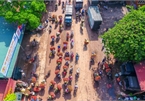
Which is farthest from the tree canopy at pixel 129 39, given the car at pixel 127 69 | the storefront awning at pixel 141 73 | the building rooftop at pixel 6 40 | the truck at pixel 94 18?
the building rooftop at pixel 6 40

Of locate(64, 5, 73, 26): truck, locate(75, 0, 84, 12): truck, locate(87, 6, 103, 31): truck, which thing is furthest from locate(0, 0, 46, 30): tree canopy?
locate(75, 0, 84, 12): truck

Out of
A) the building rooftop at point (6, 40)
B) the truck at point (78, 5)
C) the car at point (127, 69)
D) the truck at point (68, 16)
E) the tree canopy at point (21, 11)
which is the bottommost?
the car at point (127, 69)

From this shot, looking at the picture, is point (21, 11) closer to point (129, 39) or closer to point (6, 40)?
point (6, 40)

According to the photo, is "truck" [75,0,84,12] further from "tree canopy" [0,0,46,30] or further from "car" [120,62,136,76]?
"car" [120,62,136,76]

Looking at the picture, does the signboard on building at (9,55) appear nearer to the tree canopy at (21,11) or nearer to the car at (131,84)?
the tree canopy at (21,11)

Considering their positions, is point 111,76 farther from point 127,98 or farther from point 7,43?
point 7,43

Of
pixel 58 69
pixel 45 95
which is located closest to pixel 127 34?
pixel 58 69
